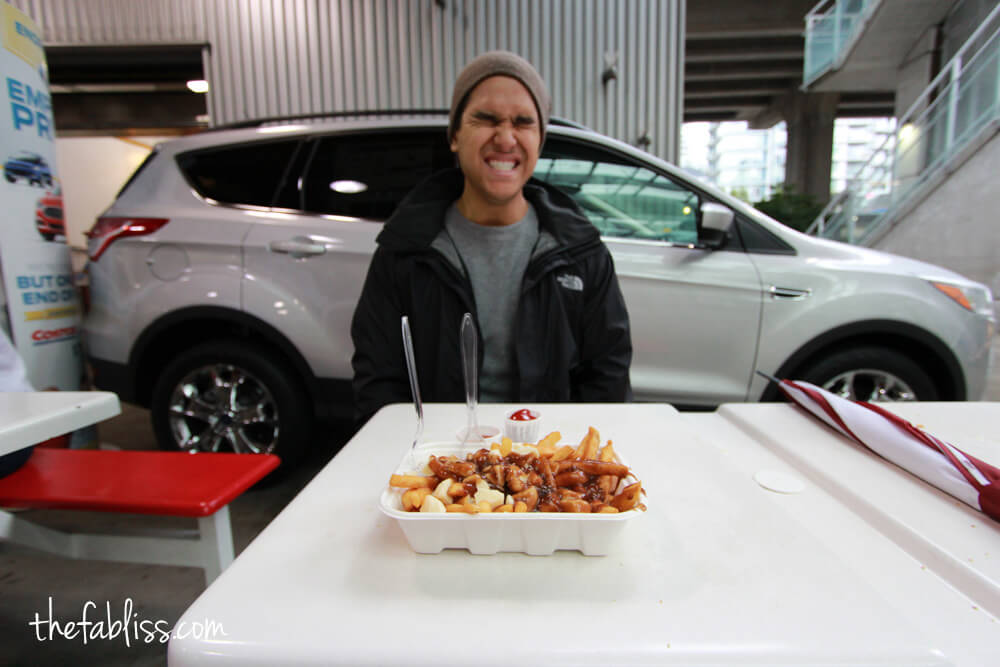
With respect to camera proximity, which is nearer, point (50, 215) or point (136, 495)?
point (136, 495)

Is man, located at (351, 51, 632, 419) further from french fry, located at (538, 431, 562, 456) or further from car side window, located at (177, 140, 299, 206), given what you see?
car side window, located at (177, 140, 299, 206)

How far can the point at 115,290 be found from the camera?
2086 millimetres

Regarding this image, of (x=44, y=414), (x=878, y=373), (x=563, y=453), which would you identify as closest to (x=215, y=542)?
(x=44, y=414)

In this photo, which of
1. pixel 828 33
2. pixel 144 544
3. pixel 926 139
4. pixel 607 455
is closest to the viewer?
pixel 607 455

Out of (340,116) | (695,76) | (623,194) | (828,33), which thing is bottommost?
(623,194)

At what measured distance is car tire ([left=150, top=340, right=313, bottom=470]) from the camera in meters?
2.10

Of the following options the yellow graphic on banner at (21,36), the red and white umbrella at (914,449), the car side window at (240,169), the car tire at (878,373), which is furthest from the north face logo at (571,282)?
the yellow graphic on banner at (21,36)

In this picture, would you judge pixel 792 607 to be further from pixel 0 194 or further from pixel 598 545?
pixel 0 194

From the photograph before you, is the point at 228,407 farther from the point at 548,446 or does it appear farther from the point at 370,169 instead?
the point at 548,446

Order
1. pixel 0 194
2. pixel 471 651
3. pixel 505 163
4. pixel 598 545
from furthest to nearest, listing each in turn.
Answer: pixel 0 194, pixel 505 163, pixel 598 545, pixel 471 651

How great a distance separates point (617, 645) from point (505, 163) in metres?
1.23

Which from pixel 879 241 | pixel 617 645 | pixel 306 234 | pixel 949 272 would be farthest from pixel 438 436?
pixel 879 241

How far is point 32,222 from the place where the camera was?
6.63 feet

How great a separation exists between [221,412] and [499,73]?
5.94 ft
